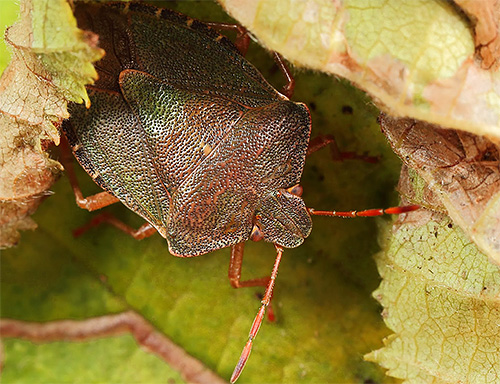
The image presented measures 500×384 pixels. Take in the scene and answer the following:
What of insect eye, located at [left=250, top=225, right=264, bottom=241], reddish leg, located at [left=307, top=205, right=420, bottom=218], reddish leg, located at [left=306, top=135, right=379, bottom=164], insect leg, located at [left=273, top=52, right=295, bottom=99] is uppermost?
insect leg, located at [left=273, top=52, right=295, bottom=99]

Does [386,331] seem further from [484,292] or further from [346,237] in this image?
[484,292]

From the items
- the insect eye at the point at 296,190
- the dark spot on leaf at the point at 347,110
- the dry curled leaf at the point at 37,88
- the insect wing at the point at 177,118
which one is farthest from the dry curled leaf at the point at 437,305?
the dry curled leaf at the point at 37,88

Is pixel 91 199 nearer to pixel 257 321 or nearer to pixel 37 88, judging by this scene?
pixel 37 88

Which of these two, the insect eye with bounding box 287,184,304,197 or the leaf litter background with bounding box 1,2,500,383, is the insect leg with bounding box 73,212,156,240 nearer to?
the leaf litter background with bounding box 1,2,500,383

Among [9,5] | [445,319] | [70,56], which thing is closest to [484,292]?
[445,319]

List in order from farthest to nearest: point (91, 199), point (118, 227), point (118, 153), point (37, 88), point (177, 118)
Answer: point (118, 227) → point (91, 199) → point (118, 153) → point (177, 118) → point (37, 88)

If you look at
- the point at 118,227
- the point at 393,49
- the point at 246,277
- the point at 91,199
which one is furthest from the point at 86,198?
the point at 393,49

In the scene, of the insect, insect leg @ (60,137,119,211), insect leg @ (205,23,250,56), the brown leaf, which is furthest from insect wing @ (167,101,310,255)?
the brown leaf

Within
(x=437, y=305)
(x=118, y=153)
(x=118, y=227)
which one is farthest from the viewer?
(x=118, y=227)
